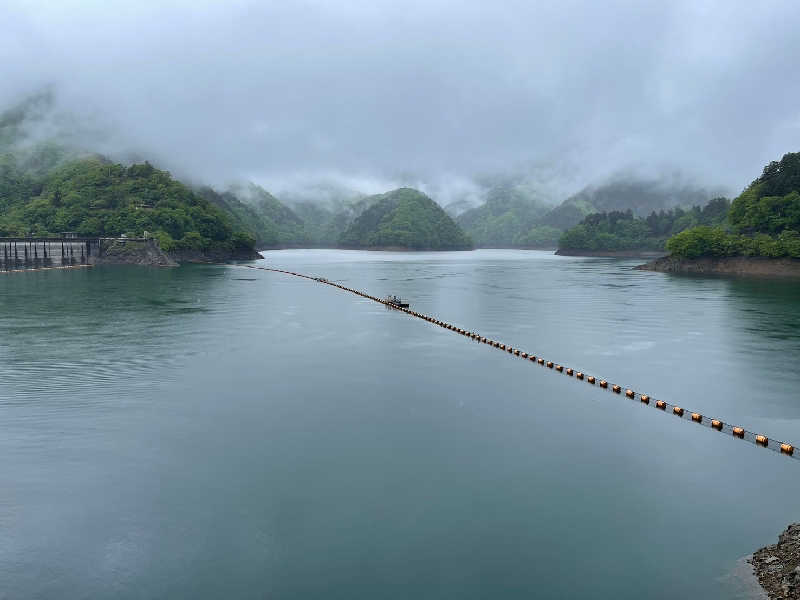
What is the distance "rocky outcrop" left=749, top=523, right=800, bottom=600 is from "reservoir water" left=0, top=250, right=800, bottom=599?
1101mm

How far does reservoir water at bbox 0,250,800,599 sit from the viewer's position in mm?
23922

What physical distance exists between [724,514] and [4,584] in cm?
2926

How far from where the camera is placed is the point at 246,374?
5812 centimetres

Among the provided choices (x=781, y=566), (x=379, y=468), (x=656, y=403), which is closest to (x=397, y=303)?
(x=656, y=403)

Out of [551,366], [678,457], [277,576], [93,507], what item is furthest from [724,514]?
[551,366]

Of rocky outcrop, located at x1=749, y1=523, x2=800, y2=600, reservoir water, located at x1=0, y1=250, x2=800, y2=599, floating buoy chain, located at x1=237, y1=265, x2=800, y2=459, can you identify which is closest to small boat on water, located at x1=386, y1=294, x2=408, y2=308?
floating buoy chain, located at x1=237, y1=265, x2=800, y2=459

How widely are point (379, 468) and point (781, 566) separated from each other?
18.6 meters

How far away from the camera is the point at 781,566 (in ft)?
74.9

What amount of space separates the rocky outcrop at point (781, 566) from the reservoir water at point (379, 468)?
1101 mm

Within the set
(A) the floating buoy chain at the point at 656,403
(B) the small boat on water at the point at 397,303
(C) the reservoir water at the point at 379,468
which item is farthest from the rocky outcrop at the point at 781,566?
(B) the small boat on water at the point at 397,303

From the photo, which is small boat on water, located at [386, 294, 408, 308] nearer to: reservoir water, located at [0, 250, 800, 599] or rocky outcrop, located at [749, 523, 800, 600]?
reservoir water, located at [0, 250, 800, 599]

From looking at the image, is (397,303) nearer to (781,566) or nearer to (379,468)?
(379,468)

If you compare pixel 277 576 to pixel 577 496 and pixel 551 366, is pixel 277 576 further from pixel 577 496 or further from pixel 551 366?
pixel 551 366

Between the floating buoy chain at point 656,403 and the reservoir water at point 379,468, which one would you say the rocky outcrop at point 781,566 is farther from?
the floating buoy chain at point 656,403
